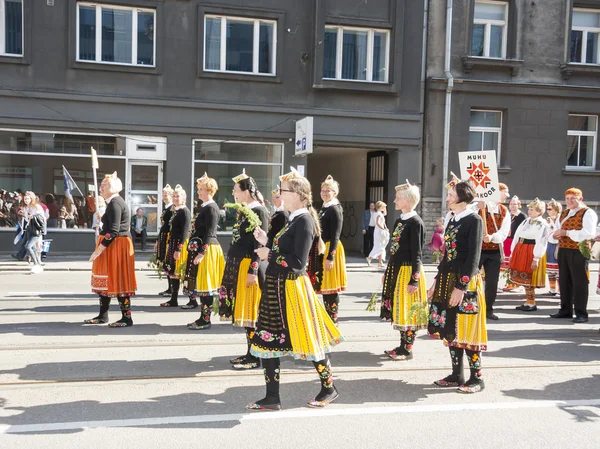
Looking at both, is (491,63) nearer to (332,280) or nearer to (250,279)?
(332,280)

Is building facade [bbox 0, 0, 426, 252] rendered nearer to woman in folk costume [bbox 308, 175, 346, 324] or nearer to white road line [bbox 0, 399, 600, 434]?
woman in folk costume [bbox 308, 175, 346, 324]

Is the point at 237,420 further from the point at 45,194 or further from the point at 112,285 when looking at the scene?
the point at 45,194

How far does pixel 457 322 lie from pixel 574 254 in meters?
4.68

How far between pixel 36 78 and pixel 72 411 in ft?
46.8

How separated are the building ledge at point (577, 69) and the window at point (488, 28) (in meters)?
1.95

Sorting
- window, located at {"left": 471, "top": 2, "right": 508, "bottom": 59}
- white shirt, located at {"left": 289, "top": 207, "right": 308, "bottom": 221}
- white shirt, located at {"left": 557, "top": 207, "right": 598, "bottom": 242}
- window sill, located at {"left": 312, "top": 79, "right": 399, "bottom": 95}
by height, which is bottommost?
white shirt, located at {"left": 557, "top": 207, "right": 598, "bottom": 242}

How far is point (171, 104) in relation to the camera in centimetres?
1775

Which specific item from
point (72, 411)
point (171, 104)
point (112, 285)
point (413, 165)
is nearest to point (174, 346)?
point (112, 285)

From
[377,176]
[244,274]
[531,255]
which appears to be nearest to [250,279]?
[244,274]

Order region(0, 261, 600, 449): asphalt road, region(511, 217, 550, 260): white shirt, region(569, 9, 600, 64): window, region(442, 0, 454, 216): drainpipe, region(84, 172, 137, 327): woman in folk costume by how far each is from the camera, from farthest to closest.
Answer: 1. region(569, 9, 600, 64): window
2. region(442, 0, 454, 216): drainpipe
3. region(511, 217, 550, 260): white shirt
4. region(84, 172, 137, 327): woman in folk costume
5. region(0, 261, 600, 449): asphalt road

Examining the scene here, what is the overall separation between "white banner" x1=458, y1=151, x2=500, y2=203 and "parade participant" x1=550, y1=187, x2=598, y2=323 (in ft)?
3.93

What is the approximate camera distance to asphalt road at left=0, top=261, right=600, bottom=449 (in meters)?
4.50

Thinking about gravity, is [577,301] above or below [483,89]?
below

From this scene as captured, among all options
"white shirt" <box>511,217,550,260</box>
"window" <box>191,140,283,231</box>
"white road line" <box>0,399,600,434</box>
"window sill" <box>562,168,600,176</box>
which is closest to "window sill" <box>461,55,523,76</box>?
"window sill" <box>562,168,600,176</box>
